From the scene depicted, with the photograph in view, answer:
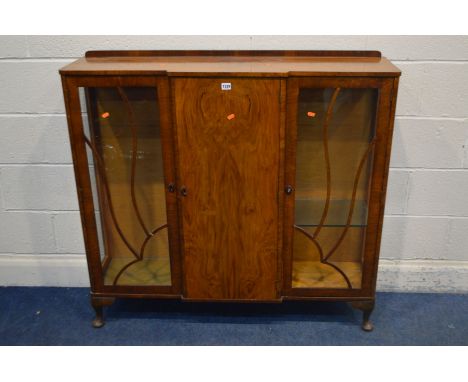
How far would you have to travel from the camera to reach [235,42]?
6.44ft

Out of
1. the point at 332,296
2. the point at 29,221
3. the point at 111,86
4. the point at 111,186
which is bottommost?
the point at 332,296

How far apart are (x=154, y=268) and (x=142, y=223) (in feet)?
0.70

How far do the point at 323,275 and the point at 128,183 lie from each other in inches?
33.9

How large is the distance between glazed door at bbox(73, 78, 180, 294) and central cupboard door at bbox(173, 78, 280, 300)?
0.07 metres

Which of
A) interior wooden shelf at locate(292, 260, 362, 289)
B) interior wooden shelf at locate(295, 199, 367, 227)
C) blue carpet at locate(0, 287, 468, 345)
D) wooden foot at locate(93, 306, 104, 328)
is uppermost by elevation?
interior wooden shelf at locate(295, 199, 367, 227)

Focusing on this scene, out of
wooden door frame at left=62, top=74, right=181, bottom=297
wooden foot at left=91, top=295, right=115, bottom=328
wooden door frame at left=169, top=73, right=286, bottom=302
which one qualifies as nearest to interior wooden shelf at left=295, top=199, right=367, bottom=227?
wooden door frame at left=169, top=73, right=286, bottom=302

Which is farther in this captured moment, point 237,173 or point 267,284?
point 267,284

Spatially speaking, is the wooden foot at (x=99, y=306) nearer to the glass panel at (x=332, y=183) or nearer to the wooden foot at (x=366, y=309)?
the glass panel at (x=332, y=183)

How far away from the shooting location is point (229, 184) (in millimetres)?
1788

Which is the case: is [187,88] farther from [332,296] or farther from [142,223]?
[332,296]

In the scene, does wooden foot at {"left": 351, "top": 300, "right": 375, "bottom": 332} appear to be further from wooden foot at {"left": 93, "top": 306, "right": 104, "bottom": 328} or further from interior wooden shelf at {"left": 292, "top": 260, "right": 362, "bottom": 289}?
wooden foot at {"left": 93, "top": 306, "right": 104, "bottom": 328}

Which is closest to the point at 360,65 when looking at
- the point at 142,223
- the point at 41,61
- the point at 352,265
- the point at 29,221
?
the point at 352,265

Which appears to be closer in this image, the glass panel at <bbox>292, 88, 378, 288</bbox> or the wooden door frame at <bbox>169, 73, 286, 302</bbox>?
the wooden door frame at <bbox>169, 73, 286, 302</bbox>

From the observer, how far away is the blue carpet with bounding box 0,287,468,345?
2064mm
